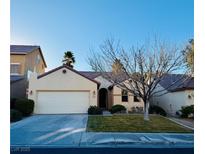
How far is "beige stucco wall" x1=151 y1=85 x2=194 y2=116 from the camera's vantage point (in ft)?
60.9

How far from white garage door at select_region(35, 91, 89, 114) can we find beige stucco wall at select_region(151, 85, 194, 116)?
8.54 m

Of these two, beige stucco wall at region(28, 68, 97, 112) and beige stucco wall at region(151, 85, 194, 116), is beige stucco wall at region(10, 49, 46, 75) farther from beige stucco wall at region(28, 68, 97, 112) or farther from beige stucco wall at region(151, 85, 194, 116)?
beige stucco wall at region(151, 85, 194, 116)

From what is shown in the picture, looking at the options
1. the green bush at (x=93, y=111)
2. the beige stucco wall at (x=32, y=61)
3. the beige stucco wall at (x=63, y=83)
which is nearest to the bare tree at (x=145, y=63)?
the green bush at (x=93, y=111)

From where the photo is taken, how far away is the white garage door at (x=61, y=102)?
2008 centimetres

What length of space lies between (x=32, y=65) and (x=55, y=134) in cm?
1699

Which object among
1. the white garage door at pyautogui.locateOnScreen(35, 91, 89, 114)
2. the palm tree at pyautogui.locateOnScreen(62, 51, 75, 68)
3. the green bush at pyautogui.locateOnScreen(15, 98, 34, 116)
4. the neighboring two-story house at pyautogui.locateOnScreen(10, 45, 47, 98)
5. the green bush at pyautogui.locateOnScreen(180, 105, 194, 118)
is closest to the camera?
the green bush at pyautogui.locateOnScreen(180, 105, 194, 118)

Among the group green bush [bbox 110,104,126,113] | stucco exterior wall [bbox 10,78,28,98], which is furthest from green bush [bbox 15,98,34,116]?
green bush [bbox 110,104,126,113]

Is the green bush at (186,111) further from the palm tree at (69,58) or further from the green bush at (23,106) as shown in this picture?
the palm tree at (69,58)

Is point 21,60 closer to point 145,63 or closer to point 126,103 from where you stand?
point 126,103

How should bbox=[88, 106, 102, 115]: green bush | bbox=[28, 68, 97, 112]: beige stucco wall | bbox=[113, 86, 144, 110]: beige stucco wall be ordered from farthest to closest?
bbox=[113, 86, 144, 110]: beige stucco wall < bbox=[28, 68, 97, 112]: beige stucco wall < bbox=[88, 106, 102, 115]: green bush
